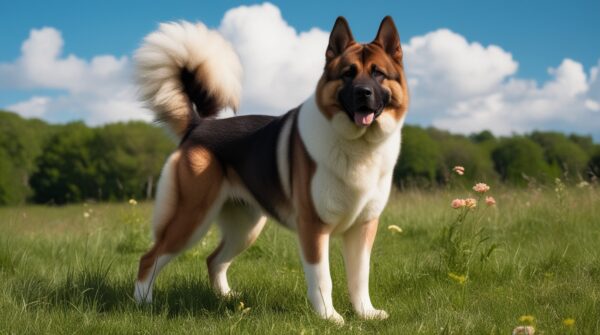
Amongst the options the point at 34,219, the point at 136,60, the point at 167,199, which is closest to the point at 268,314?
the point at 167,199

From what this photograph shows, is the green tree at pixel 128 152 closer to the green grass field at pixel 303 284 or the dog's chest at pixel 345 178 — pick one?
the green grass field at pixel 303 284

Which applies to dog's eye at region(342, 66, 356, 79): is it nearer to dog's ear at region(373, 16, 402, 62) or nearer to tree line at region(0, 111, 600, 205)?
dog's ear at region(373, 16, 402, 62)

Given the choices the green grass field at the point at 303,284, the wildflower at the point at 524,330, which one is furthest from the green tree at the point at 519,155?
the wildflower at the point at 524,330

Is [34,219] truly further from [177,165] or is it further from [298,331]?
[298,331]

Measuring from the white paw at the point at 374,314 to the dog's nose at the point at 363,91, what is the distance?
1506mm

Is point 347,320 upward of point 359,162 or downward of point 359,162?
downward

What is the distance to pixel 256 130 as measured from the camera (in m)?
4.47

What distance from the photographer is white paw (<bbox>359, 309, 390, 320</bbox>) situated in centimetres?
392

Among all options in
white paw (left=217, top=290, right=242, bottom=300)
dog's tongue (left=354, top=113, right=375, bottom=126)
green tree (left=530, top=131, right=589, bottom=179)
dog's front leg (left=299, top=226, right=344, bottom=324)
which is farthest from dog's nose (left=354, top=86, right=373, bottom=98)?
green tree (left=530, top=131, right=589, bottom=179)

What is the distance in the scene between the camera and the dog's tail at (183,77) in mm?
4805

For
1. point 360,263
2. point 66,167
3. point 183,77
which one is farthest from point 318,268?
point 66,167

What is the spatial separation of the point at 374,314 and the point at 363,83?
5.21 feet

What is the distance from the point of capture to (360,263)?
4035 millimetres

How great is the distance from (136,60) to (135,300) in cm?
201
